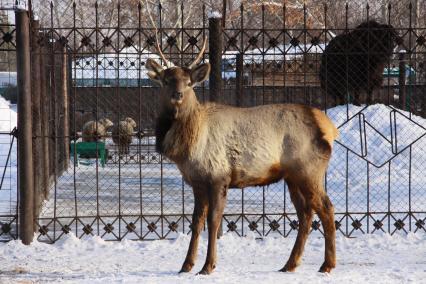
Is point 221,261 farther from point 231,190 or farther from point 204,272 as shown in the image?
point 231,190

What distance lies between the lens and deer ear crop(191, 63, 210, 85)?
8.45m

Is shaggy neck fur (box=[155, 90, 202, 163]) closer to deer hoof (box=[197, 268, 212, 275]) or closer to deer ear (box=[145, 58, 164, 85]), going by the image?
deer ear (box=[145, 58, 164, 85])

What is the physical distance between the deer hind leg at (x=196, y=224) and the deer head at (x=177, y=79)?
92cm

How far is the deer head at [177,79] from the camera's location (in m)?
8.27

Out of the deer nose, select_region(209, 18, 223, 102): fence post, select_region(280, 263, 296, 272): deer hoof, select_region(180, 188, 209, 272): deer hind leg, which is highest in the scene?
select_region(209, 18, 223, 102): fence post

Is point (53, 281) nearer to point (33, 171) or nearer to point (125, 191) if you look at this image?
point (33, 171)

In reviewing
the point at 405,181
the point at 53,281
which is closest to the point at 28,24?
the point at 53,281

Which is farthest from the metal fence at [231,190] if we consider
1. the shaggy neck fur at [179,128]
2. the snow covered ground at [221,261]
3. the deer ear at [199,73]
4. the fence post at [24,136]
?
the shaggy neck fur at [179,128]

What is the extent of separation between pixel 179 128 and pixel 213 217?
3.22 feet

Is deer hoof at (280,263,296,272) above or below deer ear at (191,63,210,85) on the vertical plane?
below

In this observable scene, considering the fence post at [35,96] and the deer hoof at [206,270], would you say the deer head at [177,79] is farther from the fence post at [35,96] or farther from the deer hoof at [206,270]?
the fence post at [35,96]

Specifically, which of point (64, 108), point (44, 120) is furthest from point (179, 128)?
point (64, 108)

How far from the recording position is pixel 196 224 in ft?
28.0

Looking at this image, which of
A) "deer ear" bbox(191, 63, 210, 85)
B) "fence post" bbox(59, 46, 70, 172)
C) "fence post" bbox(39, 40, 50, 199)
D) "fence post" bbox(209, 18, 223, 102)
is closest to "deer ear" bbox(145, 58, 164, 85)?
"deer ear" bbox(191, 63, 210, 85)
